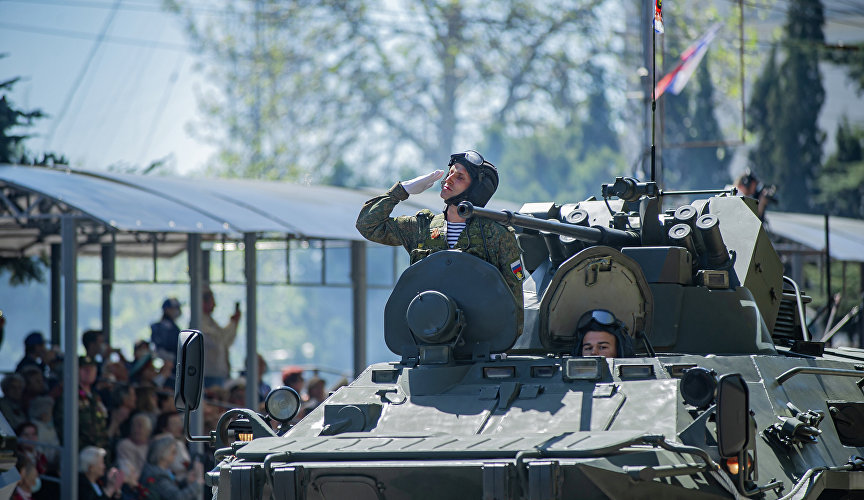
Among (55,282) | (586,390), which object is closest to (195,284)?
(55,282)

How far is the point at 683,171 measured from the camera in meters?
39.0

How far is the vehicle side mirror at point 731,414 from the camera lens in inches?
221

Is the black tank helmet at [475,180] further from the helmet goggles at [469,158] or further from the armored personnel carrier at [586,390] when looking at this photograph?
the armored personnel carrier at [586,390]

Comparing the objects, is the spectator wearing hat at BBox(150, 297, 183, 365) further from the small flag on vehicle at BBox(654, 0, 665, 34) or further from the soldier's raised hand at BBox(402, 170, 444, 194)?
the soldier's raised hand at BBox(402, 170, 444, 194)

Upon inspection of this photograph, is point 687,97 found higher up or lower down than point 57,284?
higher up

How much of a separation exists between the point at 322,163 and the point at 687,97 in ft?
37.5

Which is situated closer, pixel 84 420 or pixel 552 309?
pixel 552 309

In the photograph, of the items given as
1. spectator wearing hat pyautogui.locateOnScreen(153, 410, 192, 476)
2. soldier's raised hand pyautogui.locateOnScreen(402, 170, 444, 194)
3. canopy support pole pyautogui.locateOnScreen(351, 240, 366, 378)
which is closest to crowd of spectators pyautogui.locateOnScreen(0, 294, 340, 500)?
spectator wearing hat pyautogui.locateOnScreen(153, 410, 192, 476)

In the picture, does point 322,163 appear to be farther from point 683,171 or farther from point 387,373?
point 387,373

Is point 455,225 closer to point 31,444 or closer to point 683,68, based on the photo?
point 31,444

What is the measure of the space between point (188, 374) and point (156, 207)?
663 centimetres

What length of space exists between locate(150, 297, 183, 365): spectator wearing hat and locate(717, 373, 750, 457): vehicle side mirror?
10745 millimetres

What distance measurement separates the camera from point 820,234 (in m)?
22.1

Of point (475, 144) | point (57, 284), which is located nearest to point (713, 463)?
point (57, 284)
